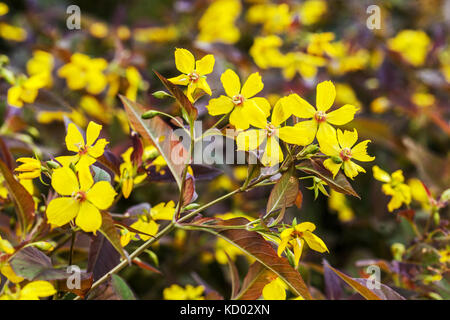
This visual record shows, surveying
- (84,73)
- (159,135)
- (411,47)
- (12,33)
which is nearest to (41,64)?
(84,73)

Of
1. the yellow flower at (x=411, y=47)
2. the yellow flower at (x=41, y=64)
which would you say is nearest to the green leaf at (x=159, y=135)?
the yellow flower at (x=41, y=64)

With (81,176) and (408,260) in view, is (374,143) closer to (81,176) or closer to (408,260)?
(408,260)

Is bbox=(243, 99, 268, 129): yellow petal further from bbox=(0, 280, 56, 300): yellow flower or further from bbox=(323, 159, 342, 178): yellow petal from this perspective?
bbox=(0, 280, 56, 300): yellow flower

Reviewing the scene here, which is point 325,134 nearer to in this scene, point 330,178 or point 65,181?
point 330,178

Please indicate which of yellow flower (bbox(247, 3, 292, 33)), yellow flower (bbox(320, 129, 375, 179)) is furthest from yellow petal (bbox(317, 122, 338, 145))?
yellow flower (bbox(247, 3, 292, 33))

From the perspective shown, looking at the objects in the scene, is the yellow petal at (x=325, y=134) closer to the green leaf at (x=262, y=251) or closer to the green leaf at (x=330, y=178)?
the green leaf at (x=330, y=178)

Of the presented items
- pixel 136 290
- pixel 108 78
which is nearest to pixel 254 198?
pixel 136 290
